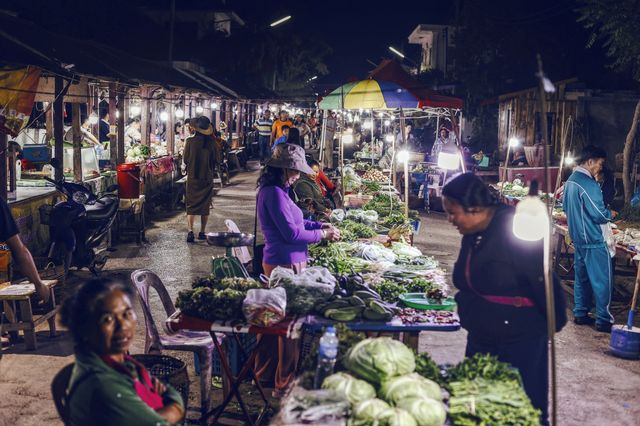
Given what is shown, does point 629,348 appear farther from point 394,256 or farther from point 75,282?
point 75,282

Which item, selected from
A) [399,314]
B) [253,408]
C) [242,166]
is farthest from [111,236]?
[242,166]

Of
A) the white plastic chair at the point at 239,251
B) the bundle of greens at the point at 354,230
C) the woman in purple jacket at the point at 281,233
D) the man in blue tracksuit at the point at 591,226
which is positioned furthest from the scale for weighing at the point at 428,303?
the man in blue tracksuit at the point at 591,226

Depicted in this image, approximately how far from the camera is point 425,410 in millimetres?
3404

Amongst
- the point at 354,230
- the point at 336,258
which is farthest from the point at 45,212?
the point at 336,258

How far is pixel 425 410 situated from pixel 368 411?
11.1 inches

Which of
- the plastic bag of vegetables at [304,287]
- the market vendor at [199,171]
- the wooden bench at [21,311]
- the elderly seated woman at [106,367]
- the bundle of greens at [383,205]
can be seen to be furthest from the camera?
the market vendor at [199,171]

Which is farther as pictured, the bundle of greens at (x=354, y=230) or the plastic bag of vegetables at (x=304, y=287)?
the bundle of greens at (x=354, y=230)

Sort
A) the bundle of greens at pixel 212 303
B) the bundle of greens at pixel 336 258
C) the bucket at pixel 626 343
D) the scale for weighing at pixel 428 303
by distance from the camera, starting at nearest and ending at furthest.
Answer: the bundle of greens at pixel 212 303, the scale for weighing at pixel 428 303, the bundle of greens at pixel 336 258, the bucket at pixel 626 343

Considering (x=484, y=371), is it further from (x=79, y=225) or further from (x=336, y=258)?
(x=79, y=225)

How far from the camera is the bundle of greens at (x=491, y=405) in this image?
344 cm

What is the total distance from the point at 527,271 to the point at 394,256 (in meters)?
3.36

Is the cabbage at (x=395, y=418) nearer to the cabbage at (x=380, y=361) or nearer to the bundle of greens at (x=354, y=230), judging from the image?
the cabbage at (x=380, y=361)

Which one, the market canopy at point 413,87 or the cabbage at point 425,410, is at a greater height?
the market canopy at point 413,87

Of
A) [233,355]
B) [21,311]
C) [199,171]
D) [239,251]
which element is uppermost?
[199,171]
